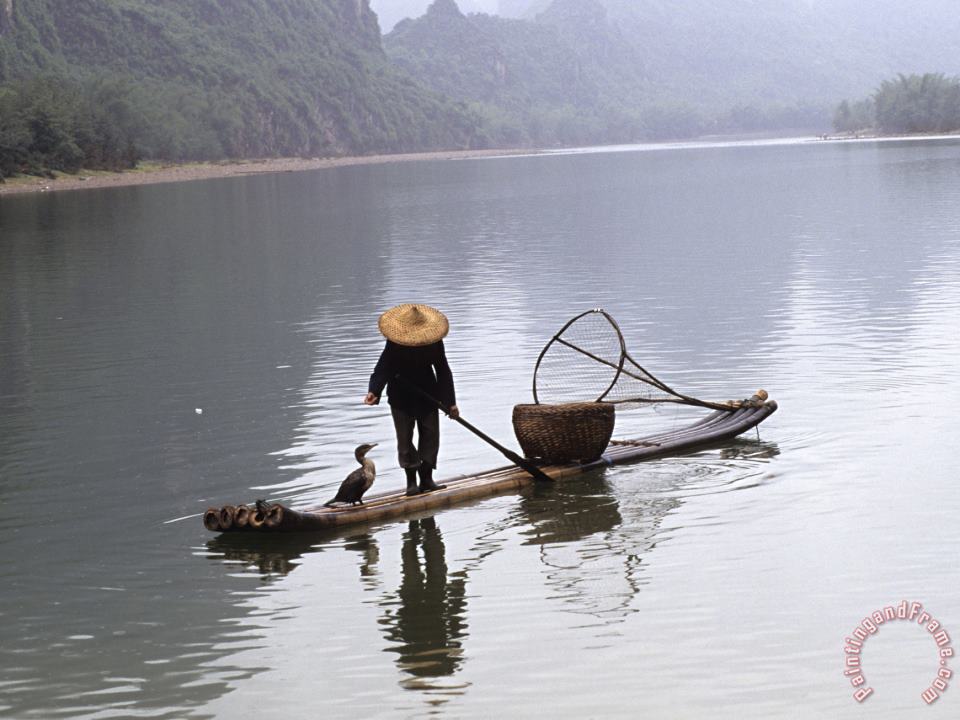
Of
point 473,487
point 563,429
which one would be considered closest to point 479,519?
point 473,487

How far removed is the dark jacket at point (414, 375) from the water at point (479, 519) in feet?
3.71

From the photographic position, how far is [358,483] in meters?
12.3

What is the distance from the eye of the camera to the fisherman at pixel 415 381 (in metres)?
12.7

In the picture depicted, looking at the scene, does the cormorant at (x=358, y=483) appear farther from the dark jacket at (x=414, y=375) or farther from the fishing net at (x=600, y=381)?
the fishing net at (x=600, y=381)

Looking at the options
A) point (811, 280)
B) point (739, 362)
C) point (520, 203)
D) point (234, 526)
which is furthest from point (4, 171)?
point (234, 526)

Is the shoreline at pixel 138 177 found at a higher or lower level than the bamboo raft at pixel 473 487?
higher

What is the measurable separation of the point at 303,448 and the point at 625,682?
26.0 ft

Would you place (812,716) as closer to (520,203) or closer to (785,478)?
(785,478)

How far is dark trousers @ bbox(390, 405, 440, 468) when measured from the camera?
1290cm

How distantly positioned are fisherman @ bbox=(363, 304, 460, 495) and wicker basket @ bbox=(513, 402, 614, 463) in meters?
1.13

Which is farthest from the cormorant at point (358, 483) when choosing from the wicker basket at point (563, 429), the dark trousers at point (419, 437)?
the wicker basket at point (563, 429)

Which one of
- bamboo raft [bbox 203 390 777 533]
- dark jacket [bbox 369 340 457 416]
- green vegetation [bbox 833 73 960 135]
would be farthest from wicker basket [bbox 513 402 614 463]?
green vegetation [bbox 833 73 960 135]

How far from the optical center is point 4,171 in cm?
9994

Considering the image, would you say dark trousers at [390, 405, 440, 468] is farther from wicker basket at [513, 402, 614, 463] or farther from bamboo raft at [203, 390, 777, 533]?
wicker basket at [513, 402, 614, 463]
